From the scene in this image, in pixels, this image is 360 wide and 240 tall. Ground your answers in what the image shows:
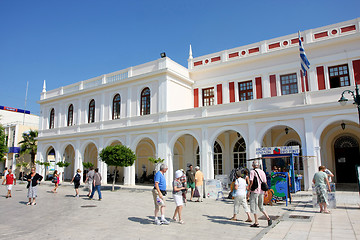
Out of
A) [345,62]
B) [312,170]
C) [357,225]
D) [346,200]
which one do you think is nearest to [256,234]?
[357,225]

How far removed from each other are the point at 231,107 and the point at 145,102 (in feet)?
24.3

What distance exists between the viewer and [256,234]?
6.50m

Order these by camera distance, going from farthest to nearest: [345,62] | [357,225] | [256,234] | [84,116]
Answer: [84,116]
[345,62]
[357,225]
[256,234]

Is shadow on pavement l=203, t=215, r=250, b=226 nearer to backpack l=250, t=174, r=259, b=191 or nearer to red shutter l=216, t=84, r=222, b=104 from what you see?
backpack l=250, t=174, r=259, b=191

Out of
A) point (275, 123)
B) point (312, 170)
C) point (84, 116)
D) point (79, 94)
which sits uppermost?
point (79, 94)

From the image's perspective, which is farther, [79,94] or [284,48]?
[79,94]

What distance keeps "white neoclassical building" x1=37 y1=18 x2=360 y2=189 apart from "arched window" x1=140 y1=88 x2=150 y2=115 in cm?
8

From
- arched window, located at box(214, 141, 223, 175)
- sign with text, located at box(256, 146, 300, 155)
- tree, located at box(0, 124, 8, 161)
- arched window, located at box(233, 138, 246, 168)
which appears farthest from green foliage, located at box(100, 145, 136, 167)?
tree, located at box(0, 124, 8, 161)

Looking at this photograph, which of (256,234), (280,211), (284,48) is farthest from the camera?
(284,48)

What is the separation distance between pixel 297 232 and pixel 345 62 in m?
14.6

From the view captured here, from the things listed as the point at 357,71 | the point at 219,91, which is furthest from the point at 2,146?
the point at 357,71

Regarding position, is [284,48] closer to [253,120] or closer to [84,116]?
[253,120]

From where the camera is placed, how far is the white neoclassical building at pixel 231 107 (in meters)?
16.1

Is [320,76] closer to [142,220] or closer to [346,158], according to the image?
[346,158]
